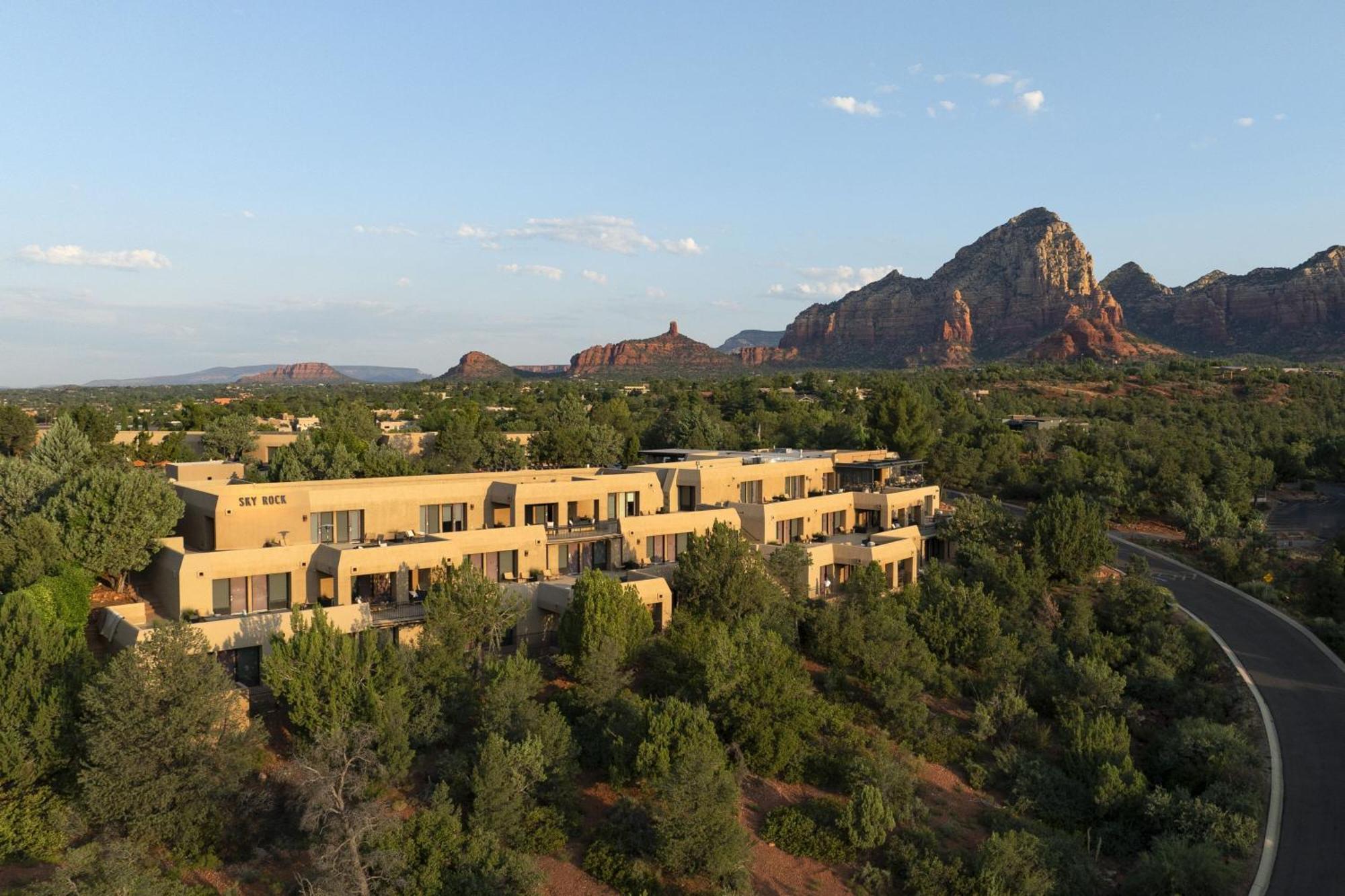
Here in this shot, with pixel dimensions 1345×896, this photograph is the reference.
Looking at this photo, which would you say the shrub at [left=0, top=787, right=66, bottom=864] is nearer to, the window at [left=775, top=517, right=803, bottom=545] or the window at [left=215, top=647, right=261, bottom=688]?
the window at [left=215, top=647, right=261, bottom=688]

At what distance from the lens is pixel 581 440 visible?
2216 inches

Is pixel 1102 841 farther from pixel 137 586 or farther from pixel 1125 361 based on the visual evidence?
pixel 1125 361

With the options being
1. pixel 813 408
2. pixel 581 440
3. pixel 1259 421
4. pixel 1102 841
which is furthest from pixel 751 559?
pixel 1259 421

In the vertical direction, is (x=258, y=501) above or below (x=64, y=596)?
above

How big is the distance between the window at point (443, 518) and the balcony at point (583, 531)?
3.80 m

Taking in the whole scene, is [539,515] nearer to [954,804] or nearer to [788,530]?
[788,530]

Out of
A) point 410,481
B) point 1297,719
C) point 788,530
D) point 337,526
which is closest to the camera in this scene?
point 1297,719

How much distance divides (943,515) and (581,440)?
21.5 meters

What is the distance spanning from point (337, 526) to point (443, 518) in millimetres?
4273

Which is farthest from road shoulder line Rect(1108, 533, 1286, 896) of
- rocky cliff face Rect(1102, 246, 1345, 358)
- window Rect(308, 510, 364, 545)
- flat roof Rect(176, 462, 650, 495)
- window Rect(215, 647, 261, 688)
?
rocky cliff face Rect(1102, 246, 1345, 358)

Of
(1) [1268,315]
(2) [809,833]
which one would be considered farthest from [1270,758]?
(1) [1268,315]

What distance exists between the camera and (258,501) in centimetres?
3206

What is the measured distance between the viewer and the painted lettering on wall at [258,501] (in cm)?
3198

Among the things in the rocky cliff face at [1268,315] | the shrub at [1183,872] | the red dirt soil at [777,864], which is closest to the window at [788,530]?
the red dirt soil at [777,864]
